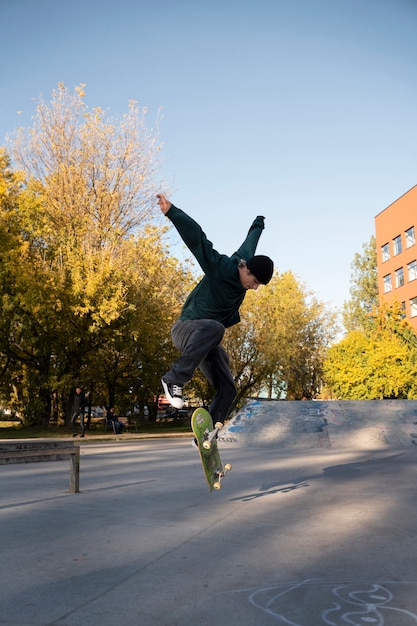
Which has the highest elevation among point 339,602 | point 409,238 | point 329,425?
point 409,238

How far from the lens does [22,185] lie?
94.9ft

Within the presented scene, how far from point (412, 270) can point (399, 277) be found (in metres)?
2.45

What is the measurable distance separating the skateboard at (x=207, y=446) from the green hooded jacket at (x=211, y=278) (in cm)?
93

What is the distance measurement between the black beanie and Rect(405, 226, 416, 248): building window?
142ft

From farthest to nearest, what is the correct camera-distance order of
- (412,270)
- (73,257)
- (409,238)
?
(409,238), (412,270), (73,257)

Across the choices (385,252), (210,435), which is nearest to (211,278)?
(210,435)

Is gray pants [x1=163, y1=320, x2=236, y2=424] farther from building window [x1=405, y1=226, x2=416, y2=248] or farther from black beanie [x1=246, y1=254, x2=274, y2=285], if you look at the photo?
building window [x1=405, y1=226, x2=416, y2=248]

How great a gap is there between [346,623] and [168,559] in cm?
139

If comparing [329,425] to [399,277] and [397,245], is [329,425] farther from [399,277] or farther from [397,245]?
[397,245]

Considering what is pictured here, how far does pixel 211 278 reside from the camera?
547cm

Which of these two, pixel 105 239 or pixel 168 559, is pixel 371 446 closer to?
pixel 168 559

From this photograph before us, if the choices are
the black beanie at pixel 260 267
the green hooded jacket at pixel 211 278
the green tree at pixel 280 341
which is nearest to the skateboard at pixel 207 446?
the green hooded jacket at pixel 211 278

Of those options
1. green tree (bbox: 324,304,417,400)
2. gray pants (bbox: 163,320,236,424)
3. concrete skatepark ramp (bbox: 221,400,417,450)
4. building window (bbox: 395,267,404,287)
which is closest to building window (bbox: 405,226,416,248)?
building window (bbox: 395,267,404,287)

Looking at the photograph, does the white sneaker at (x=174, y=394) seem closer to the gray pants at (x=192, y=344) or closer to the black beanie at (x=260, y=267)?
the gray pants at (x=192, y=344)
